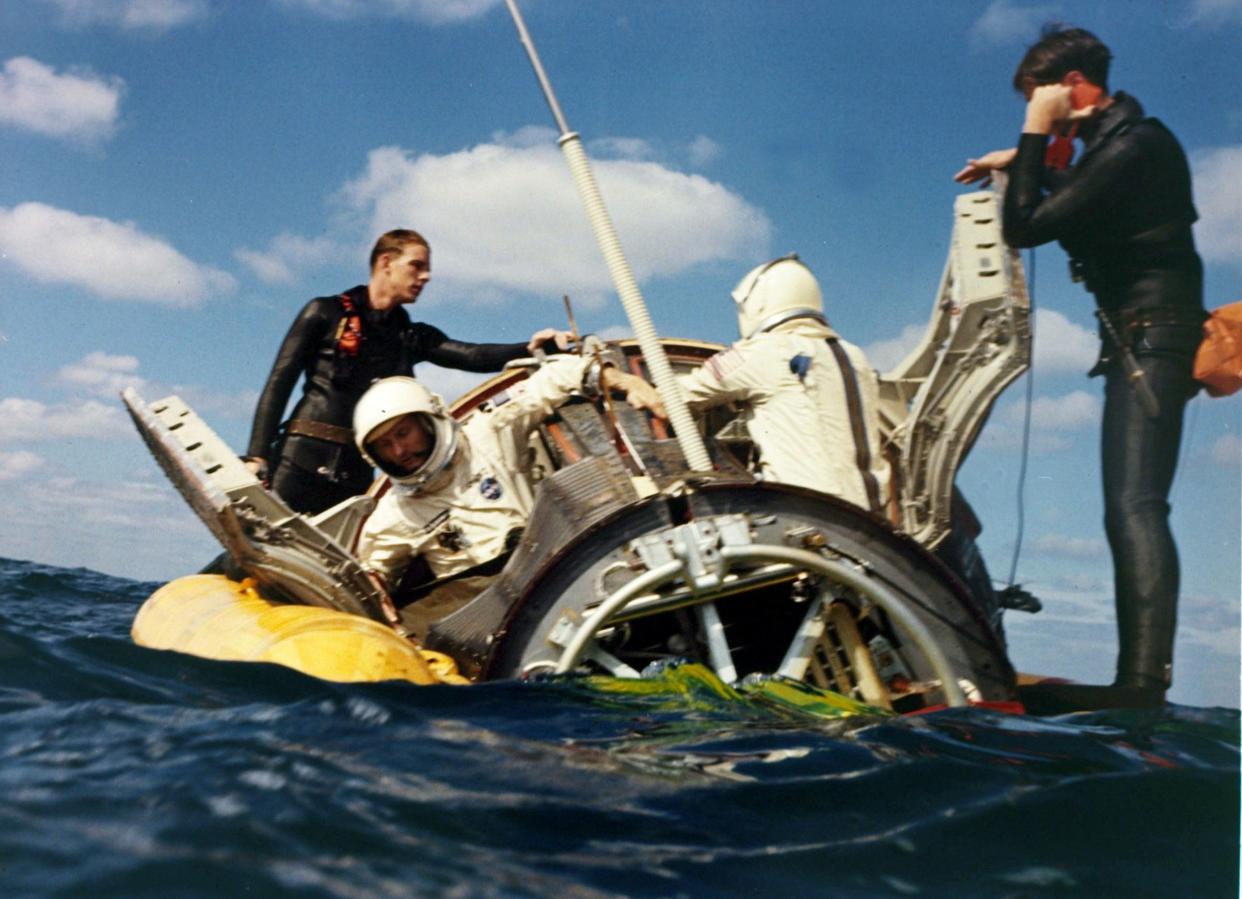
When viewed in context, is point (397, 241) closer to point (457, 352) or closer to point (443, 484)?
point (457, 352)

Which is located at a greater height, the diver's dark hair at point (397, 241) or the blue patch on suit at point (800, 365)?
the diver's dark hair at point (397, 241)

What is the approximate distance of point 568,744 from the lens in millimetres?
3734

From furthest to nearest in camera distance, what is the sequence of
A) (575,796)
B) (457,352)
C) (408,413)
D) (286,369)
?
1. (457,352)
2. (286,369)
3. (408,413)
4. (575,796)

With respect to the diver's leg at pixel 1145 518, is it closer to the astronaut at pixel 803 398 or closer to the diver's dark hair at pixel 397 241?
the astronaut at pixel 803 398

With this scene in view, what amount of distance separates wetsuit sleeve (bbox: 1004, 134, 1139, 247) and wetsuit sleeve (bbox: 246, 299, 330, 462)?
14.2 feet

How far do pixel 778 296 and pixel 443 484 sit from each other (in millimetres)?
2107

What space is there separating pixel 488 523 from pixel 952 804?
313cm

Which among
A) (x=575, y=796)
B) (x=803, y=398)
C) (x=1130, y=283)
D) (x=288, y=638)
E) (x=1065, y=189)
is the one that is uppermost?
(x=1065, y=189)

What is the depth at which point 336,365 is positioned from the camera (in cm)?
700

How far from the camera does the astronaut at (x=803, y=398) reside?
17.6ft

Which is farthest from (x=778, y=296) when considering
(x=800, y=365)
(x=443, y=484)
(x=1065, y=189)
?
(x=443, y=484)

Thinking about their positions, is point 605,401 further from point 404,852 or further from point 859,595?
point 404,852

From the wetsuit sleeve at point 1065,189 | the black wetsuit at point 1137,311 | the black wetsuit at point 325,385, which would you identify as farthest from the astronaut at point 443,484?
the black wetsuit at point 1137,311

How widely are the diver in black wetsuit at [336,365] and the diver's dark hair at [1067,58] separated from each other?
3.16m
